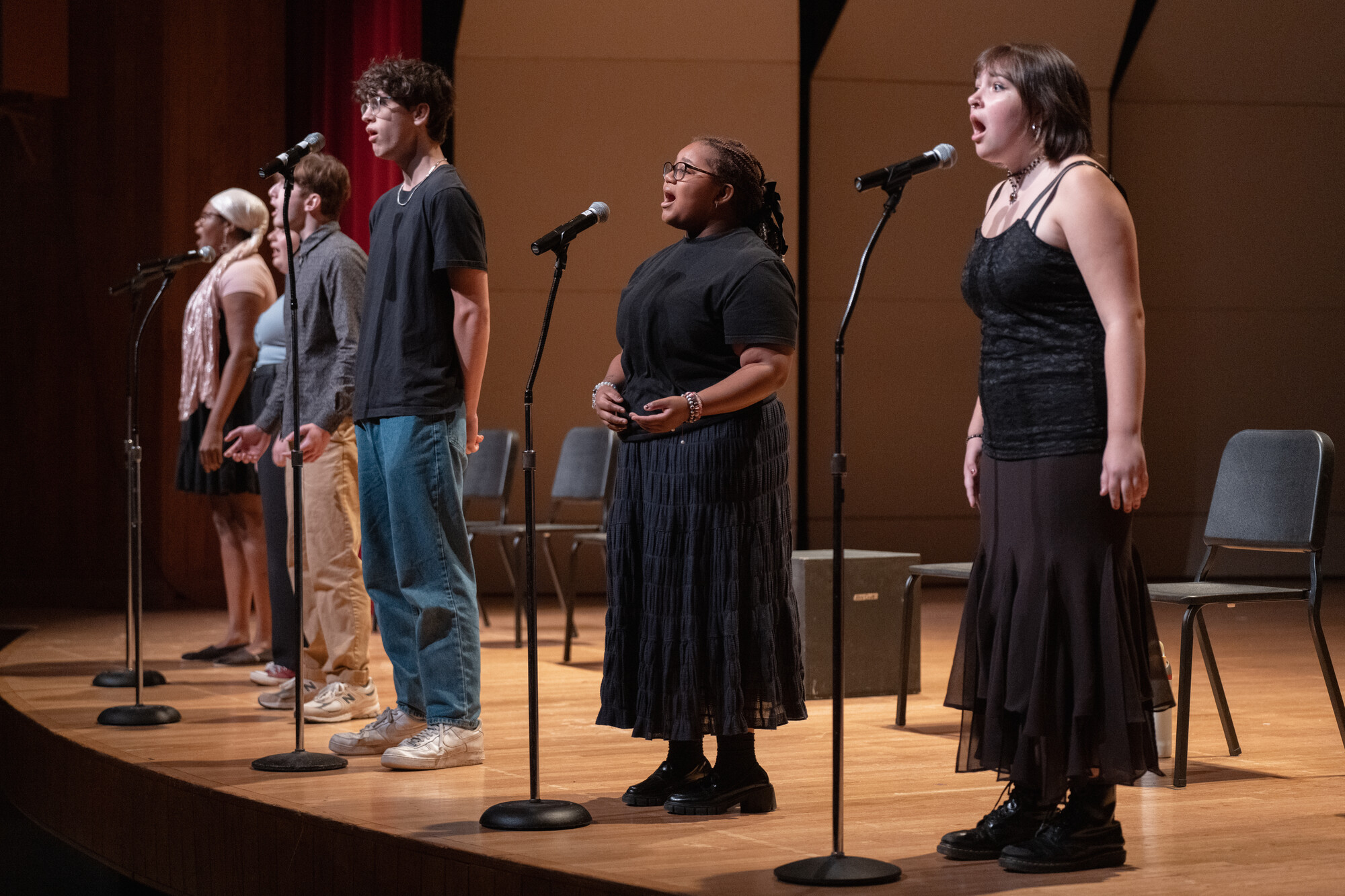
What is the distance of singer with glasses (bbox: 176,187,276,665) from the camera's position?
15.2 ft

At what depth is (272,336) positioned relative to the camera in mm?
4477

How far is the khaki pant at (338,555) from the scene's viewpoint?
3.79 metres

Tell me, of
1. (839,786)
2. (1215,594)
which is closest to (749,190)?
(839,786)

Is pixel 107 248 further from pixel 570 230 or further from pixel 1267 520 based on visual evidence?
pixel 1267 520

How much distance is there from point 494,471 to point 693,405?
11.3 feet

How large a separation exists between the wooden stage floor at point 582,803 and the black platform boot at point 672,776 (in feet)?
0.13

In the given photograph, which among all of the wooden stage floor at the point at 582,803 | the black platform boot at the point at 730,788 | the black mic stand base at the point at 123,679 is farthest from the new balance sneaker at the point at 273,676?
the black platform boot at the point at 730,788

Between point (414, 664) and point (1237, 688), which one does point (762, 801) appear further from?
point (1237, 688)

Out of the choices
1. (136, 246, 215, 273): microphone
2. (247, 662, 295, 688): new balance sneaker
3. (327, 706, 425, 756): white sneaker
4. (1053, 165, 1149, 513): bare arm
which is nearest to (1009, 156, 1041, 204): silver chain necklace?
(1053, 165, 1149, 513): bare arm

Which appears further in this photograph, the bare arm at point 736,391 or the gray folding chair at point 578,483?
the gray folding chair at point 578,483

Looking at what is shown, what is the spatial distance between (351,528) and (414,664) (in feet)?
1.99

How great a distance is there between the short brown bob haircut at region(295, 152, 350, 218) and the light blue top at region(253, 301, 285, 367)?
1.95 feet

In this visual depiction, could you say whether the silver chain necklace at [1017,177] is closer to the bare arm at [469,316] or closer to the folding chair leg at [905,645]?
the bare arm at [469,316]

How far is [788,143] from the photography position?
24.0 ft
